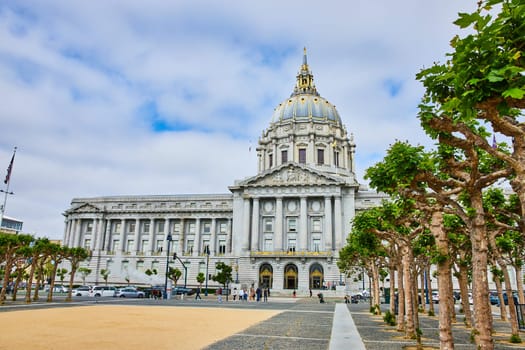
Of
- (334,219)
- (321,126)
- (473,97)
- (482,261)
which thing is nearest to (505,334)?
(482,261)

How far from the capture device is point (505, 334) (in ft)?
66.4

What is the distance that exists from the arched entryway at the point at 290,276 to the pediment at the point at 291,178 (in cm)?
1529

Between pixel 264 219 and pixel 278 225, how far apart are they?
378 centimetres

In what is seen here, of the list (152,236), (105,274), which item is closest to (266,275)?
(152,236)

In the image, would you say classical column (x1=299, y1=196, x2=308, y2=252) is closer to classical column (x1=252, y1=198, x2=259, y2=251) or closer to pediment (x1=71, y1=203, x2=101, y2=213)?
classical column (x1=252, y1=198, x2=259, y2=251)

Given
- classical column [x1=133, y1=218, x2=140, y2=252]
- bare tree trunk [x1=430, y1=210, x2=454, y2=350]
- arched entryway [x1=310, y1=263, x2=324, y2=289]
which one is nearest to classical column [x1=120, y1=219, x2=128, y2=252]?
classical column [x1=133, y1=218, x2=140, y2=252]

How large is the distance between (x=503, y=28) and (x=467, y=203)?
1118 cm

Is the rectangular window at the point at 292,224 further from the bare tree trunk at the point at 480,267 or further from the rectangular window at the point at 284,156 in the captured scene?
the bare tree trunk at the point at 480,267

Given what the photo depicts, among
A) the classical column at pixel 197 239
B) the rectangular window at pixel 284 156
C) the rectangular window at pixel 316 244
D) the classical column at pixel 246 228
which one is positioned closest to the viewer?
the rectangular window at pixel 316 244

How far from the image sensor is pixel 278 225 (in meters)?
77.1

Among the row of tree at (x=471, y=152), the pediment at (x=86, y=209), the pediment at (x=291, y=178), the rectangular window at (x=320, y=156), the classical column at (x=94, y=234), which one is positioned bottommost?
the row of tree at (x=471, y=152)

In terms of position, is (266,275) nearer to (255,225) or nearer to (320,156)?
(255,225)

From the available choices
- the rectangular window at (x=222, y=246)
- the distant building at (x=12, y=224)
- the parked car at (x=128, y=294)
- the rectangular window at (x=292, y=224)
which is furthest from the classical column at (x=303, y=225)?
the distant building at (x=12, y=224)

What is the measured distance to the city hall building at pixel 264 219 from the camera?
74562 mm
